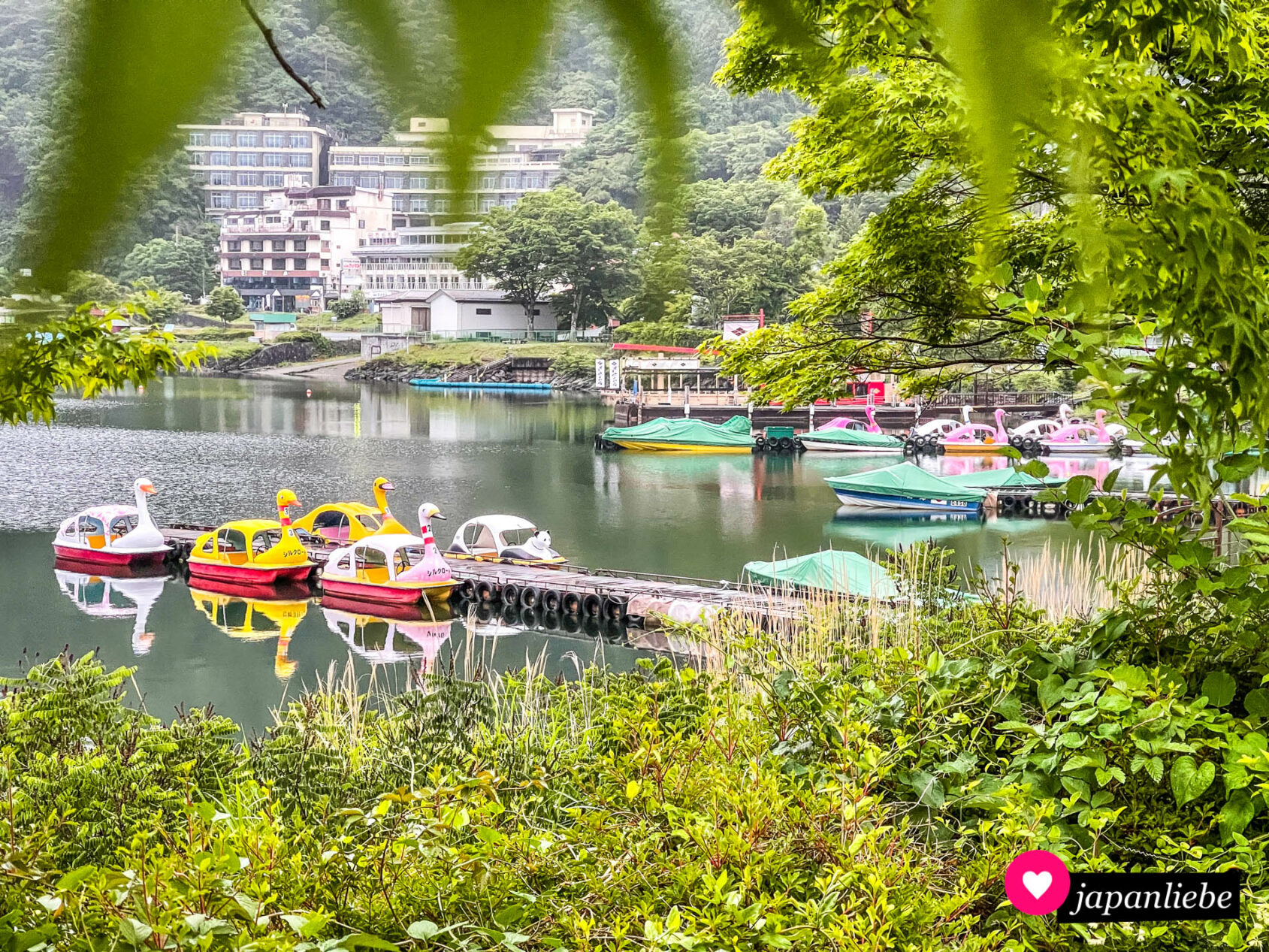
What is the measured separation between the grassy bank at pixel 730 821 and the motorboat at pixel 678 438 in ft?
44.4

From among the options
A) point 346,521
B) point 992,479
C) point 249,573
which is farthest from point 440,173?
point 992,479

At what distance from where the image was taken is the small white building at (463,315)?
433 millimetres

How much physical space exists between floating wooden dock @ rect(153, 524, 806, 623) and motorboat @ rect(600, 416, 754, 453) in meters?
7.59

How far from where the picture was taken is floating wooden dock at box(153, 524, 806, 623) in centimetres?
604

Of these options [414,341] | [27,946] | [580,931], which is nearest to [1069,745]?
[580,931]

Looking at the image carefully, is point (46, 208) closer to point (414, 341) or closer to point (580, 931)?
point (414, 341)

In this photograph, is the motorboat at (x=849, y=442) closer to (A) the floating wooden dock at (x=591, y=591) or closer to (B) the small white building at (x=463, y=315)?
(A) the floating wooden dock at (x=591, y=591)

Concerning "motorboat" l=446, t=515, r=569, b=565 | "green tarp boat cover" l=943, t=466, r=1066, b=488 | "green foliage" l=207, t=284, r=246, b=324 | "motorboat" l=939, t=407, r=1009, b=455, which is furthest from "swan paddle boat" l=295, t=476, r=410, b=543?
"motorboat" l=939, t=407, r=1009, b=455

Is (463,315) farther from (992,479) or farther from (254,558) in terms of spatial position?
(992,479)

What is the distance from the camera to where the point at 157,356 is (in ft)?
8.70

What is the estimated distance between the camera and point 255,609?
291 inches

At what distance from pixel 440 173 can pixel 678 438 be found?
613 inches

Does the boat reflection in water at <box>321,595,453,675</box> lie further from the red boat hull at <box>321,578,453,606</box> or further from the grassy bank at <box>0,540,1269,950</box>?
the grassy bank at <box>0,540,1269,950</box>

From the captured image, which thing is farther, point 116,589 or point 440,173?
point 116,589
